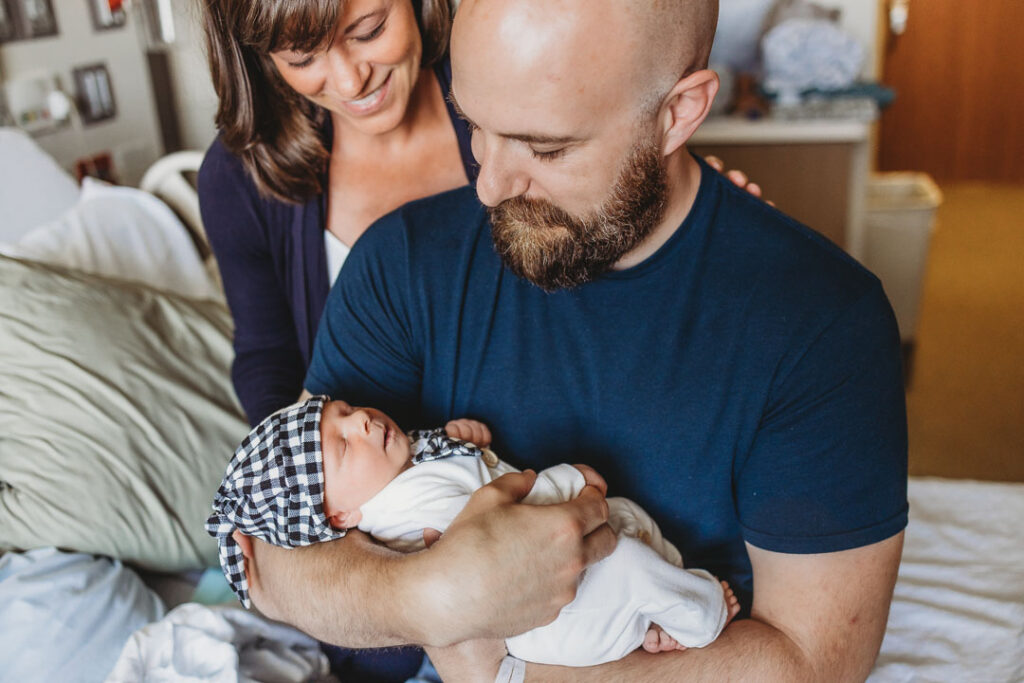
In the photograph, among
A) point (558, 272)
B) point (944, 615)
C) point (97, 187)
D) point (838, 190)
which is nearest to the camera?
point (558, 272)

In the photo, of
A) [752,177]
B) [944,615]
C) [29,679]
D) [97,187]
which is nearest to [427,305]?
[29,679]

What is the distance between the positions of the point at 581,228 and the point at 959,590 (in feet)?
2.98

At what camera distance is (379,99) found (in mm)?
1428

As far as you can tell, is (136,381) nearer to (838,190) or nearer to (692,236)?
(692,236)

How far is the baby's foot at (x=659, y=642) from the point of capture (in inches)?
45.3

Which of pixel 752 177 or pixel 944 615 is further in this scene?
pixel 752 177

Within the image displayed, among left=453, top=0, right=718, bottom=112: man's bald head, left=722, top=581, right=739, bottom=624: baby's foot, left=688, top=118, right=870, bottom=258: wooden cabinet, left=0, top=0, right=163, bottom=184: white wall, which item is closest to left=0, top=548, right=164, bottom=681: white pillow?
left=722, top=581, right=739, bottom=624: baby's foot

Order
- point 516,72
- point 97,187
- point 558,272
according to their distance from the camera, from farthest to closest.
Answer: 1. point 97,187
2. point 558,272
3. point 516,72

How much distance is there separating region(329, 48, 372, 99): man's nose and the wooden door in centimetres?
495

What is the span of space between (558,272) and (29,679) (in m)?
0.98

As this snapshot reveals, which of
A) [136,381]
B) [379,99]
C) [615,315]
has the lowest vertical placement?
[136,381]

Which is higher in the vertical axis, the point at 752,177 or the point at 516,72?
the point at 516,72

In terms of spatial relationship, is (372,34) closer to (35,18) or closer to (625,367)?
(625,367)

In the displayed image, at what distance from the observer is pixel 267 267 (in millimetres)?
1655
